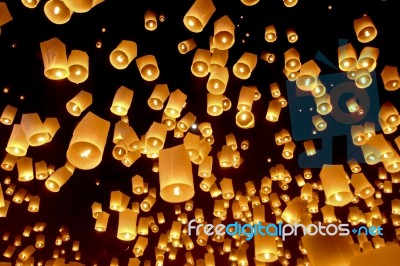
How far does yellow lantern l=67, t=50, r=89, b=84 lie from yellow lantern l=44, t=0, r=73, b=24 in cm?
52

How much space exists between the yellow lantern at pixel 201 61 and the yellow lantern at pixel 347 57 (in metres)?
0.96

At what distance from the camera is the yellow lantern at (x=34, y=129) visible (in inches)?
110

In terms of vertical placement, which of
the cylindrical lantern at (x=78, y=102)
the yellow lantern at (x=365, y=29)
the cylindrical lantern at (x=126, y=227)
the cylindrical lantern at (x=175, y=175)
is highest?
the yellow lantern at (x=365, y=29)

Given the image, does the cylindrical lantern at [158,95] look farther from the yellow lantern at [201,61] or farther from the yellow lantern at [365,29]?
the yellow lantern at [365,29]

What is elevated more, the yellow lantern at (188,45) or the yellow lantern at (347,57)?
the yellow lantern at (188,45)

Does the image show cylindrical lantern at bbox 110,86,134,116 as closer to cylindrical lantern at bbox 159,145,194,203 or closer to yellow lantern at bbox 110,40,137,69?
yellow lantern at bbox 110,40,137,69

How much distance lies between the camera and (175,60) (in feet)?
14.5

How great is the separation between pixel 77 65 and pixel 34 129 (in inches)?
20.5

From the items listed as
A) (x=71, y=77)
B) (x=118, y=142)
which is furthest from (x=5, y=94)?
(x=71, y=77)

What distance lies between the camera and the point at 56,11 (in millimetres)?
2115

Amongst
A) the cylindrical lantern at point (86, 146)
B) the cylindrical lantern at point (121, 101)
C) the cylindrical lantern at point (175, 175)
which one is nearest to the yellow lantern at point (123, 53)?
the cylindrical lantern at point (121, 101)

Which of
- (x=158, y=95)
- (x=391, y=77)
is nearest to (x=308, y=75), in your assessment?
(x=391, y=77)

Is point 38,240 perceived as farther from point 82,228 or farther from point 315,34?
point 315,34

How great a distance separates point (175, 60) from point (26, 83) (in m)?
1.67
